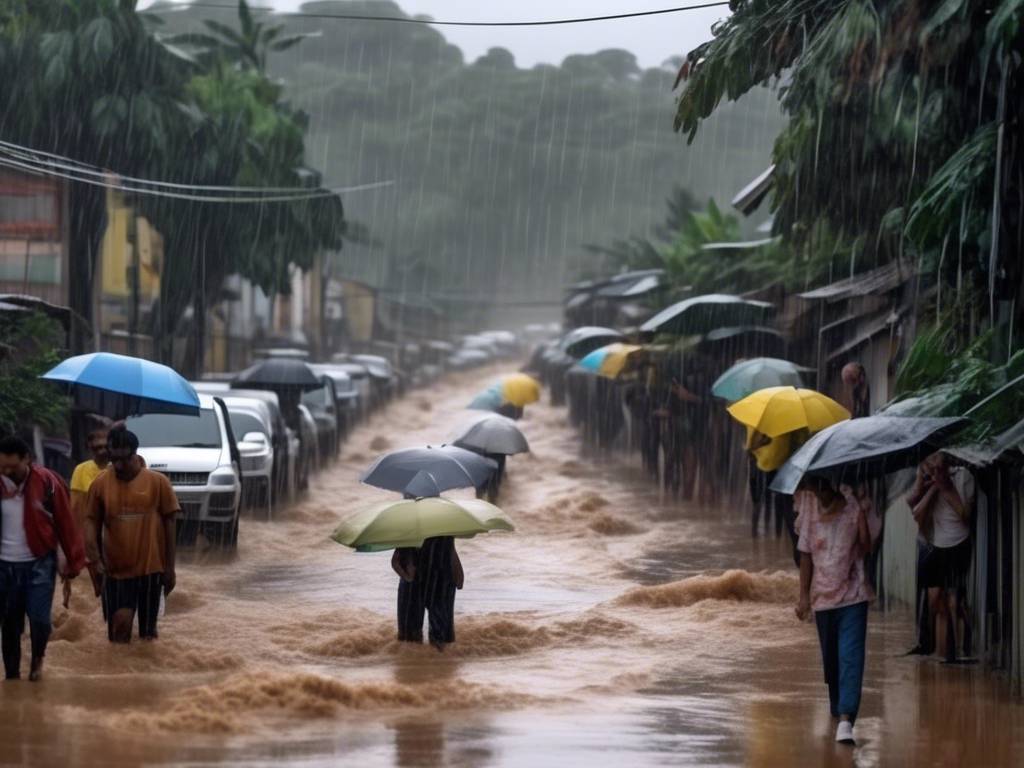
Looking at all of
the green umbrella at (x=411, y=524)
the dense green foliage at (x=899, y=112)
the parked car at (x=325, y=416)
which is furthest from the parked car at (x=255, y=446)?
the green umbrella at (x=411, y=524)

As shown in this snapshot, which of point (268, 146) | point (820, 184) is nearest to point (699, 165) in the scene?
point (268, 146)

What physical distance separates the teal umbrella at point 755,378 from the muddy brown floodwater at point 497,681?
7.11 ft

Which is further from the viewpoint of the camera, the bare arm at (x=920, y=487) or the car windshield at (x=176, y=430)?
the car windshield at (x=176, y=430)

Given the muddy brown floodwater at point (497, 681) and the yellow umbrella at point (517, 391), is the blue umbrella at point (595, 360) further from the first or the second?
the muddy brown floodwater at point (497, 681)

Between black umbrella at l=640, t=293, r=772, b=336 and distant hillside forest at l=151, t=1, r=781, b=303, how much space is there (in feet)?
326

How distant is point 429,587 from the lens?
1253cm

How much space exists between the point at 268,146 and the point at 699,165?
310ft

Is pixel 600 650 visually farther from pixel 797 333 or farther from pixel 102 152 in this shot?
pixel 102 152

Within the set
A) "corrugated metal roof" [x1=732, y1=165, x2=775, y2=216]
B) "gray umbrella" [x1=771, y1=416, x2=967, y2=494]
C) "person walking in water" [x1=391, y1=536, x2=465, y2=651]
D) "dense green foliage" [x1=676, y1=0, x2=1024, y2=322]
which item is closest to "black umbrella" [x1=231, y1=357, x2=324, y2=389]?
"corrugated metal roof" [x1=732, y1=165, x2=775, y2=216]

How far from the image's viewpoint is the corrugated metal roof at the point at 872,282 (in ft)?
53.9

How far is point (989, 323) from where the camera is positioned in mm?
12180

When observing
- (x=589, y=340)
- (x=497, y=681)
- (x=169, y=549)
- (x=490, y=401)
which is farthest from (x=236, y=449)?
(x=589, y=340)

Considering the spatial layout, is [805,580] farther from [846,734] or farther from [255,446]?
[255,446]

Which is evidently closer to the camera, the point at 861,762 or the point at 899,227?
the point at 861,762
